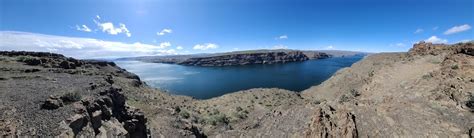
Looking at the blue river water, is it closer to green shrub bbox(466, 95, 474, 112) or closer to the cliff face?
the cliff face

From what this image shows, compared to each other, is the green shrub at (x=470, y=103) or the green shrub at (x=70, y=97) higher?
the green shrub at (x=70, y=97)

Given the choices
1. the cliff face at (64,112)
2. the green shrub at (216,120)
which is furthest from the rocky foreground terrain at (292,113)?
the green shrub at (216,120)

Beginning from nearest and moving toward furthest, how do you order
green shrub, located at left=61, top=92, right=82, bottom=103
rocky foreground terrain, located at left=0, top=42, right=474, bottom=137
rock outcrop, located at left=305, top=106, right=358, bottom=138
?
1. rocky foreground terrain, located at left=0, top=42, right=474, bottom=137
2. green shrub, located at left=61, top=92, right=82, bottom=103
3. rock outcrop, located at left=305, top=106, right=358, bottom=138

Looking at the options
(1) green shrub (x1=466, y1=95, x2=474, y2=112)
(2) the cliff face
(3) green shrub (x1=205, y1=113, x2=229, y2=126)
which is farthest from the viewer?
(3) green shrub (x1=205, y1=113, x2=229, y2=126)

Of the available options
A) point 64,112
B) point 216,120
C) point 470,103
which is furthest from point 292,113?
point 64,112

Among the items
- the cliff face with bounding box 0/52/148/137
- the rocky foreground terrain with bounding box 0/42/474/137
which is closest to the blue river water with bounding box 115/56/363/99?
the rocky foreground terrain with bounding box 0/42/474/137

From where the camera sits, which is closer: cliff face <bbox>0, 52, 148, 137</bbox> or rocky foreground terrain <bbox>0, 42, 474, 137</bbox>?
cliff face <bbox>0, 52, 148, 137</bbox>

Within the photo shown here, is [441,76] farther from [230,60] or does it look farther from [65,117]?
[230,60]

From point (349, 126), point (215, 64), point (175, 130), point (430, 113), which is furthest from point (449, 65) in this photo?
point (215, 64)

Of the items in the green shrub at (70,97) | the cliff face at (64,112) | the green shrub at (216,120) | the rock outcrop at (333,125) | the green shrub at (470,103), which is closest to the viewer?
the cliff face at (64,112)

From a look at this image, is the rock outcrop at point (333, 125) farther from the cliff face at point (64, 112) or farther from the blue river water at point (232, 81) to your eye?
the blue river water at point (232, 81)

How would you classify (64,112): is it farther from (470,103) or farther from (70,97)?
(470,103)

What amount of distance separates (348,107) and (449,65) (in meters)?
12.9

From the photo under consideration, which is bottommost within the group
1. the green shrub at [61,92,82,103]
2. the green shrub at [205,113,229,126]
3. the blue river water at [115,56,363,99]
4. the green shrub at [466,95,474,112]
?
the blue river water at [115,56,363,99]
